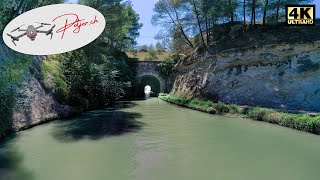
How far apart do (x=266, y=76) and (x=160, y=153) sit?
48.5ft

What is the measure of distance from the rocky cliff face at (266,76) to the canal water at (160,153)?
5.38 meters

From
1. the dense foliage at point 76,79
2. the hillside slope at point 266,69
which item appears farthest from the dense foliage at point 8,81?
the hillside slope at point 266,69

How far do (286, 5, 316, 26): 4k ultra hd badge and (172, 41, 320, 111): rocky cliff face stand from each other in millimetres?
1676

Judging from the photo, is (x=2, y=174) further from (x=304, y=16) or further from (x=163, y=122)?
(x=304, y=16)

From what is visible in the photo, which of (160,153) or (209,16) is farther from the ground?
(209,16)

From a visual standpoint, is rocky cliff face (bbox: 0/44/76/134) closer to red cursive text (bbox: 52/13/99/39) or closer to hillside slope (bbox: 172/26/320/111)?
red cursive text (bbox: 52/13/99/39)

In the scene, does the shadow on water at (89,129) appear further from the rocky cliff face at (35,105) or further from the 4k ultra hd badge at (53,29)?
the 4k ultra hd badge at (53,29)

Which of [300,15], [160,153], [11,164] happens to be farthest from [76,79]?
[300,15]

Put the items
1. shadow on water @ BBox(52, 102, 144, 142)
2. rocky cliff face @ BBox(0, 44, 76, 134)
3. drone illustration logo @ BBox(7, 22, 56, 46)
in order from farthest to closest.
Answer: rocky cliff face @ BBox(0, 44, 76, 134) → shadow on water @ BBox(52, 102, 144, 142) → drone illustration logo @ BBox(7, 22, 56, 46)

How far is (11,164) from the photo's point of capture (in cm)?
941

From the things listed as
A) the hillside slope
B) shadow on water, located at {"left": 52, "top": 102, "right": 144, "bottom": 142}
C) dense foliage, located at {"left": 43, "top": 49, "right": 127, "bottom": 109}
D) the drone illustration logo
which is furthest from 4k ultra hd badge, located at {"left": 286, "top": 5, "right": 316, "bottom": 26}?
the drone illustration logo

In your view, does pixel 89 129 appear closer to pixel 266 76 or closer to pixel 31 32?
pixel 31 32

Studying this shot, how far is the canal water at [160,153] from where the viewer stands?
857 centimetres

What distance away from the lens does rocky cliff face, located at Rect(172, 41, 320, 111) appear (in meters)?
20.8
